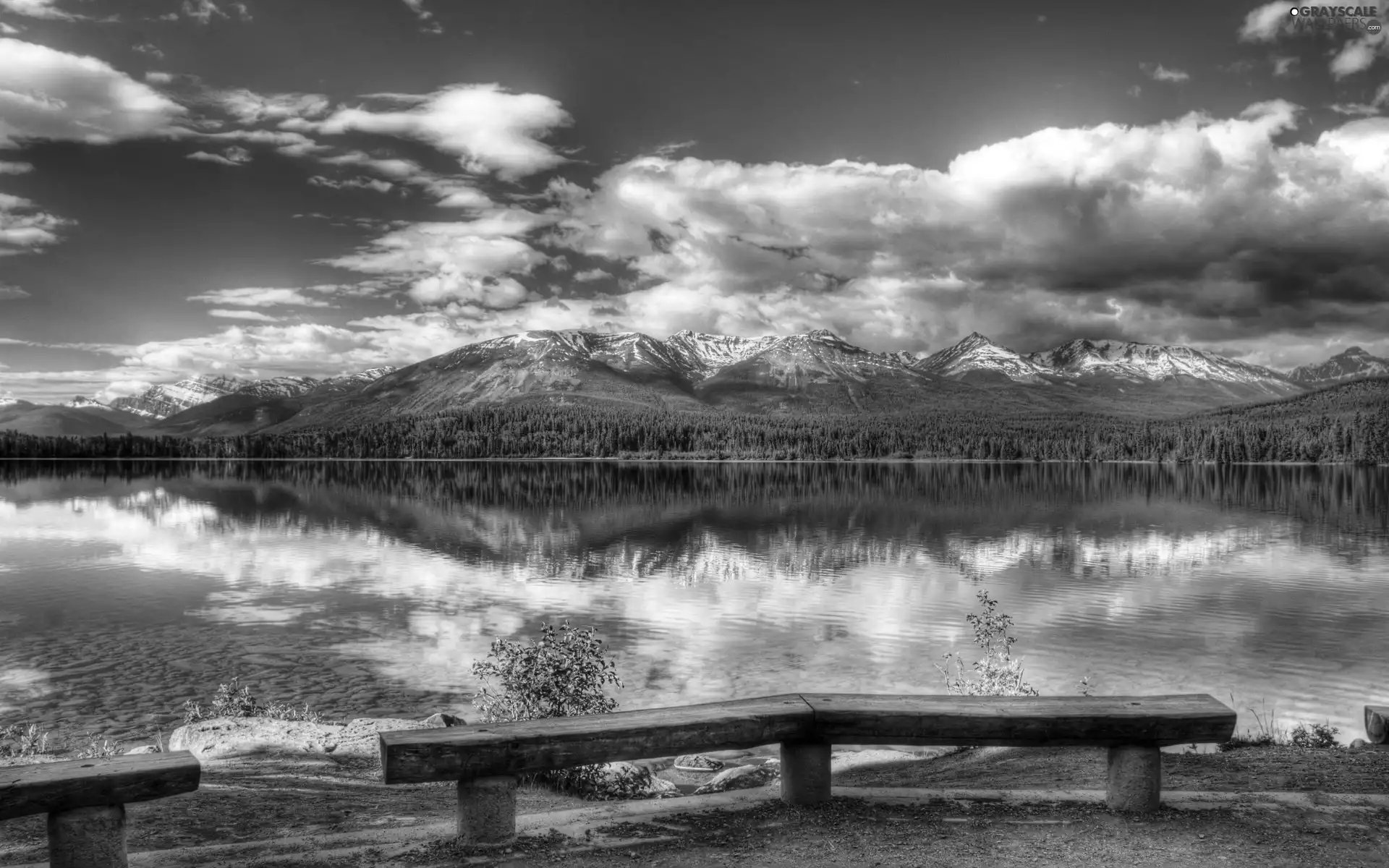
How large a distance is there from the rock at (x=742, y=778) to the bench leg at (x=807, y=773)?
227 inches

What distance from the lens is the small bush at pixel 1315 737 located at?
48.7 ft

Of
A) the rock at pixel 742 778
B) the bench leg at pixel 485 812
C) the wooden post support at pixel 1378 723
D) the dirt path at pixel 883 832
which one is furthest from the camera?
the rock at pixel 742 778

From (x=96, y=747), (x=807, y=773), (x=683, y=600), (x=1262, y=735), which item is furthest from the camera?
(x=683, y=600)

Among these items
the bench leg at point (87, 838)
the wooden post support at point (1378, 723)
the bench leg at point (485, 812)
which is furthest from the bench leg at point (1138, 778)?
the bench leg at point (87, 838)

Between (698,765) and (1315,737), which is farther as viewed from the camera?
(698,765)

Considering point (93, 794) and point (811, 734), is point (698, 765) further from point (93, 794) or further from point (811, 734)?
point (93, 794)

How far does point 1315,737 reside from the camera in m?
15.9

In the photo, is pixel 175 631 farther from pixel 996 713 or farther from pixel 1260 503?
pixel 1260 503

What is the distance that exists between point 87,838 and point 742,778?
1004cm

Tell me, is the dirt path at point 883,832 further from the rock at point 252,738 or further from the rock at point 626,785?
the rock at point 252,738

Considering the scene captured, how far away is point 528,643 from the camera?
28.1 meters

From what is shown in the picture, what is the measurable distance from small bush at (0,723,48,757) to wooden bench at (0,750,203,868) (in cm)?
1065

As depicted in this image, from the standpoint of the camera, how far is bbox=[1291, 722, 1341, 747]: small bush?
48.7 ft

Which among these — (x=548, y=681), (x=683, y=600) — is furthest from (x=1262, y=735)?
(x=683, y=600)
